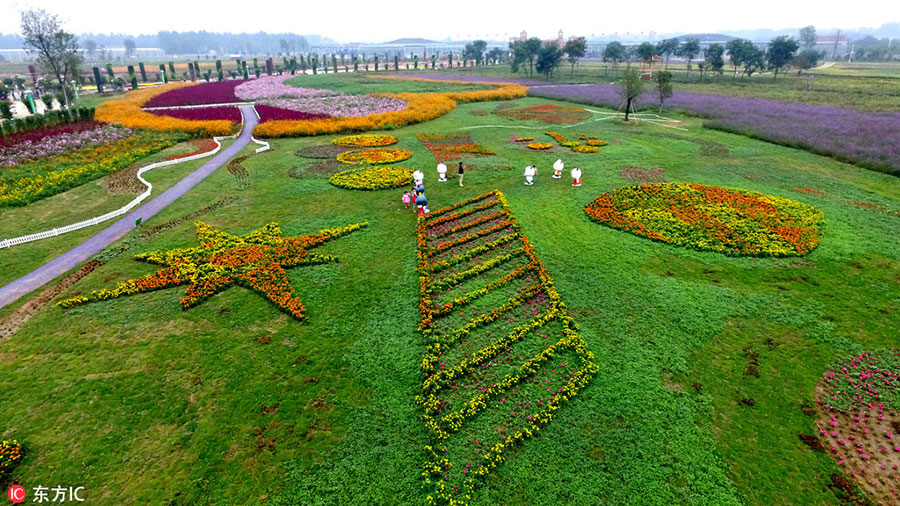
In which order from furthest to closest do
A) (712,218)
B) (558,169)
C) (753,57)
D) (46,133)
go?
1. (753,57)
2. (46,133)
3. (558,169)
4. (712,218)

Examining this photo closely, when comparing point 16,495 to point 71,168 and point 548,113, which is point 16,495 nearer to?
point 71,168

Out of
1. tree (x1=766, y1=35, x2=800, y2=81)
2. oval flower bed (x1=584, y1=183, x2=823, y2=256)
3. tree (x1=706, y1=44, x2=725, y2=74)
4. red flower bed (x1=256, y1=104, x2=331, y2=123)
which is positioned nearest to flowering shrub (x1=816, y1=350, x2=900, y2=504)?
oval flower bed (x1=584, y1=183, x2=823, y2=256)

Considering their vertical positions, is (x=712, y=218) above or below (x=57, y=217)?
below

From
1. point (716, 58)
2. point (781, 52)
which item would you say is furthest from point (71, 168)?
point (781, 52)

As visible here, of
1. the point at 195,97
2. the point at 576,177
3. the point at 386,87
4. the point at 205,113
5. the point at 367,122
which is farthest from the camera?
the point at 386,87

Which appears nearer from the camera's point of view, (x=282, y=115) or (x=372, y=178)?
(x=372, y=178)

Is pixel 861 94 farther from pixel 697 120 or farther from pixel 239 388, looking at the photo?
pixel 239 388

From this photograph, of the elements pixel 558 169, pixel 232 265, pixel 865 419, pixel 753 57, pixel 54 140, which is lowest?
pixel 865 419

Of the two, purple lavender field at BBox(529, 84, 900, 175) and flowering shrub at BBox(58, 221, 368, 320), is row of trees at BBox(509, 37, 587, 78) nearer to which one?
purple lavender field at BBox(529, 84, 900, 175)
